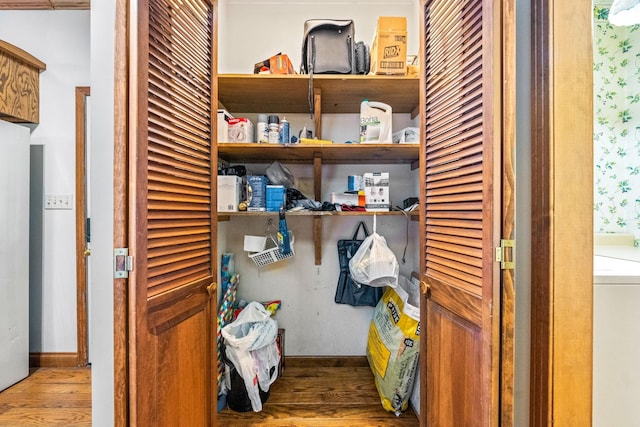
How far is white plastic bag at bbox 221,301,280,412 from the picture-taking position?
65.4 inches

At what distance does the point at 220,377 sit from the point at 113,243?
131 cm

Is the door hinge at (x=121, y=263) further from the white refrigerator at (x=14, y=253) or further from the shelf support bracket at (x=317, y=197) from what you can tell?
the white refrigerator at (x=14, y=253)

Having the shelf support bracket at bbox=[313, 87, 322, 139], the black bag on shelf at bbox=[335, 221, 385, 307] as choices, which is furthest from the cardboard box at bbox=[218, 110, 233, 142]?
the black bag on shelf at bbox=[335, 221, 385, 307]

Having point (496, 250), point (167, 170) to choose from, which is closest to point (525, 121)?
point (496, 250)

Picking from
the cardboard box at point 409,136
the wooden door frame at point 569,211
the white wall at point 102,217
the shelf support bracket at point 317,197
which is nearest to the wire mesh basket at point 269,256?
the shelf support bracket at point 317,197

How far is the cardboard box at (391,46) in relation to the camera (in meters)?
1.71

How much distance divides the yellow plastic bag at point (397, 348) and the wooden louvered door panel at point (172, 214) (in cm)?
99

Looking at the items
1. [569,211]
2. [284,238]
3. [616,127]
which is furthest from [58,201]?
[616,127]

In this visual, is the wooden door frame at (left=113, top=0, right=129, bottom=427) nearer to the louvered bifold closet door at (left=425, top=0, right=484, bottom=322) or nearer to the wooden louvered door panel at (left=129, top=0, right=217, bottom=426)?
the wooden louvered door panel at (left=129, top=0, right=217, bottom=426)

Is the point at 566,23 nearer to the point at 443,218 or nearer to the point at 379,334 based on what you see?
the point at 443,218

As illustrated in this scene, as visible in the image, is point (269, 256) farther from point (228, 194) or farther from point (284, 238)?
point (228, 194)

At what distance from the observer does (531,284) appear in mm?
877

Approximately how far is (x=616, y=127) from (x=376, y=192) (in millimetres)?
1617

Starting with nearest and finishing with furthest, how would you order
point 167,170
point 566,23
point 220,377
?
point 566,23 < point 167,170 < point 220,377
